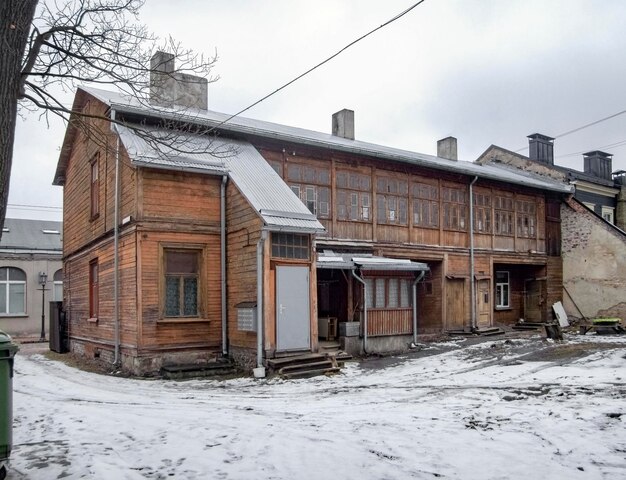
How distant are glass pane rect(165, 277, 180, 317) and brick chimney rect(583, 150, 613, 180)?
30107 mm

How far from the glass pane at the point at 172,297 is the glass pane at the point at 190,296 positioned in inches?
7.9

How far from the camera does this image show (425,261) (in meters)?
21.5

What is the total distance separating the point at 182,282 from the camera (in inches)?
567

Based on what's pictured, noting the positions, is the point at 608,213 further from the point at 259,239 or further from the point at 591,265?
the point at 259,239

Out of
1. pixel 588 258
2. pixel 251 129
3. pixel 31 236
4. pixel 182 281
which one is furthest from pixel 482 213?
pixel 31 236

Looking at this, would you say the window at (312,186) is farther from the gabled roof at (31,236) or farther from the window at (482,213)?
the gabled roof at (31,236)

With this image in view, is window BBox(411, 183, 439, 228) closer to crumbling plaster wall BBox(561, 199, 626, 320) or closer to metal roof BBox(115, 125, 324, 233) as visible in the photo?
metal roof BBox(115, 125, 324, 233)

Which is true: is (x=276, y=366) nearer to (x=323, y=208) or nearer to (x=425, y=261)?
(x=323, y=208)

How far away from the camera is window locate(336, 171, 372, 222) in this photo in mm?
18719

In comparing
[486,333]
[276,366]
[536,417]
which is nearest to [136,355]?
[276,366]

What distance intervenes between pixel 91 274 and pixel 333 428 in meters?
13.1

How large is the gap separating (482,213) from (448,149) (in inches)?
175

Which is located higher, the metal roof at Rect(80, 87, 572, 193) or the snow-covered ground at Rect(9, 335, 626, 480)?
the metal roof at Rect(80, 87, 572, 193)

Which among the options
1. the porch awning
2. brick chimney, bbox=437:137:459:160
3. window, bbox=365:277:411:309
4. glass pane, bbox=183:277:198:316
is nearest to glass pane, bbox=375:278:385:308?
window, bbox=365:277:411:309
